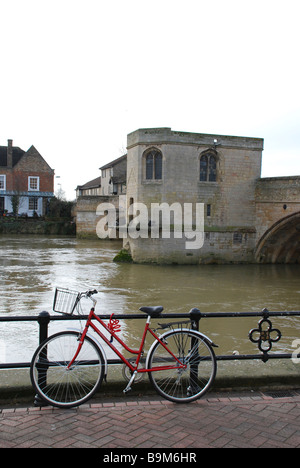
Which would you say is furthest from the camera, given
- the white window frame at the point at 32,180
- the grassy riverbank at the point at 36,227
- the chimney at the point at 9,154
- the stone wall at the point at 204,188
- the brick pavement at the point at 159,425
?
the white window frame at the point at 32,180

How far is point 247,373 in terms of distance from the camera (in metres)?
4.47

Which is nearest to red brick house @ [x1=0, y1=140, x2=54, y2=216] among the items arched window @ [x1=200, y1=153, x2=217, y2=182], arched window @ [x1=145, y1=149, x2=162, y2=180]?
arched window @ [x1=145, y1=149, x2=162, y2=180]

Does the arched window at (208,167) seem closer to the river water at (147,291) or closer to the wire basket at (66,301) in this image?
the river water at (147,291)

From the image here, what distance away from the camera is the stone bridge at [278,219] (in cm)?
2350

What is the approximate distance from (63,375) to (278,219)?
21642mm

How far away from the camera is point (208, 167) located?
969 inches

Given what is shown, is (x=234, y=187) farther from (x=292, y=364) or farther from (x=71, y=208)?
(x=71, y=208)

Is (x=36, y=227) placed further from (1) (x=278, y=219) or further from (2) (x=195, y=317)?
(2) (x=195, y=317)

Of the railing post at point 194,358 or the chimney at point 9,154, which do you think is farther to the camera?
the chimney at point 9,154

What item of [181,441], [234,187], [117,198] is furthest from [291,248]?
[181,441]

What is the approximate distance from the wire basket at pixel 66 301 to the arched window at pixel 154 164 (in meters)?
20.4

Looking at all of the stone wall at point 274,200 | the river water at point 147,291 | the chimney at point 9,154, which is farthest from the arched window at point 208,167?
the chimney at point 9,154

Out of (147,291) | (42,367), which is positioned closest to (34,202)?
(147,291)

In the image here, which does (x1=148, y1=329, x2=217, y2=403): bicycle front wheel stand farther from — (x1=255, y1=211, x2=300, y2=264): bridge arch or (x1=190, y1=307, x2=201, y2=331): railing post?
(x1=255, y1=211, x2=300, y2=264): bridge arch
